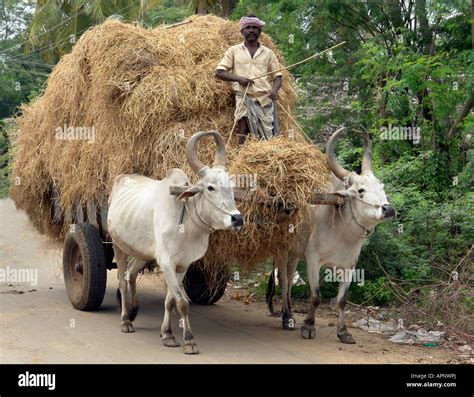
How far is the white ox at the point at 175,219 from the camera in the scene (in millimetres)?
6602

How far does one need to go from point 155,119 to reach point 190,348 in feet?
7.38

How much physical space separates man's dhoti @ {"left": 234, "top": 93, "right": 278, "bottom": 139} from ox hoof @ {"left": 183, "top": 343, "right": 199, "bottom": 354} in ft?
6.80

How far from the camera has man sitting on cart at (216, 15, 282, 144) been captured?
24.6 ft

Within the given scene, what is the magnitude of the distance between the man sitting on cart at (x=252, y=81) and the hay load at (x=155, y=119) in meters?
0.21

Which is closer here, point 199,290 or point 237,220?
point 237,220

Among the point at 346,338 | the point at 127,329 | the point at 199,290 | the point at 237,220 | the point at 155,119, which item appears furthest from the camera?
the point at 199,290

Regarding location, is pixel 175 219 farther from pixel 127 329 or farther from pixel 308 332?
pixel 308 332

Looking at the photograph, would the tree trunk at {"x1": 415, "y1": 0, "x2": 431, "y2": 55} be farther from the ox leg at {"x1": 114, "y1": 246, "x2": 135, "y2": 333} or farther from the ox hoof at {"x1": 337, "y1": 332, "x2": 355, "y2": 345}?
the ox leg at {"x1": 114, "y1": 246, "x2": 135, "y2": 333}

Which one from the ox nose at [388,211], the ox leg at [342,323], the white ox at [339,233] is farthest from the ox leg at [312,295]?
the ox nose at [388,211]

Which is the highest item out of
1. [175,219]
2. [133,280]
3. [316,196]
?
[316,196]

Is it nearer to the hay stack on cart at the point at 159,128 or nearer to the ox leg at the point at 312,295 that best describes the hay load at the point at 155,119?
the hay stack on cart at the point at 159,128

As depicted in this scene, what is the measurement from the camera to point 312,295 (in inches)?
299

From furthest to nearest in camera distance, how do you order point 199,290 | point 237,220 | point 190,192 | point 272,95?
point 199,290, point 272,95, point 190,192, point 237,220

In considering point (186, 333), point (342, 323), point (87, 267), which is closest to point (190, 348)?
point (186, 333)
